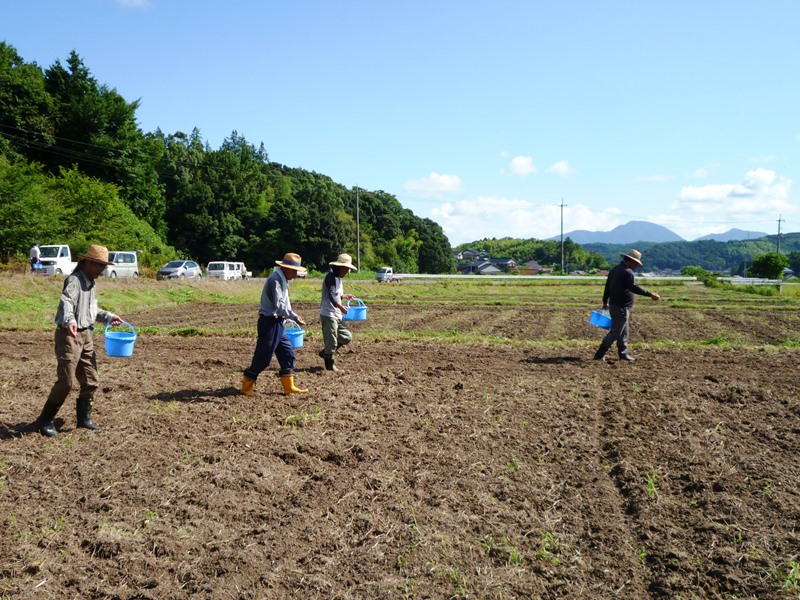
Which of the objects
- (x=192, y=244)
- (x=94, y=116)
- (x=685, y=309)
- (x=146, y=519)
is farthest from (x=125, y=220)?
(x=146, y=519)

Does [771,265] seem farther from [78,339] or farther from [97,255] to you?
[78,339]

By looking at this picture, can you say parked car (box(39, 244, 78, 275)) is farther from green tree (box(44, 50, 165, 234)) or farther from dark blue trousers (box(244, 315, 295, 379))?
dark blue trousers (box(244, 315, 295, 379))

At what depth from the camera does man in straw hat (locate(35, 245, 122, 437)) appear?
600cm

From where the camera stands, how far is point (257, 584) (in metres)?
3.73

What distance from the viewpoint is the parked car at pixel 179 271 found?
34312 millimetres

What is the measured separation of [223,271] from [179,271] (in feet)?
19.1

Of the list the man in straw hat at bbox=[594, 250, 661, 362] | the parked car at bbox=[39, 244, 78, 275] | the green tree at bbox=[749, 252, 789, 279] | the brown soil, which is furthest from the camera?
the green tree at bbox=[749, 252, 789, 279]

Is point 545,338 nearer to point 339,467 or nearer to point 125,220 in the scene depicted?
point 339,467

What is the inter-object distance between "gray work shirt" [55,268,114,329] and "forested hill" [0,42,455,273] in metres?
26.3

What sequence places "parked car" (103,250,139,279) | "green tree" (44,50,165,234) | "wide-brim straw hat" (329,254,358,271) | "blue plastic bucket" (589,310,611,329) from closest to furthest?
"wide-brim straw hat" (329,254,358,271) < "blue plastic bucket" (589,310,611,329) < "parked car" (103,250,139,279) < "green tree" (44,50,165,234)

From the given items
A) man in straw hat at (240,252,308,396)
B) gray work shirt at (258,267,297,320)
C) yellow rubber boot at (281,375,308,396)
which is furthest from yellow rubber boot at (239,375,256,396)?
gray work shirt at (258,267,297,320)

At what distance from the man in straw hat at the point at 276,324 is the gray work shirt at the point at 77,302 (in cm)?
189

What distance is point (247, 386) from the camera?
7.96m

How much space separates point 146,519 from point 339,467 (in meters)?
1.67
